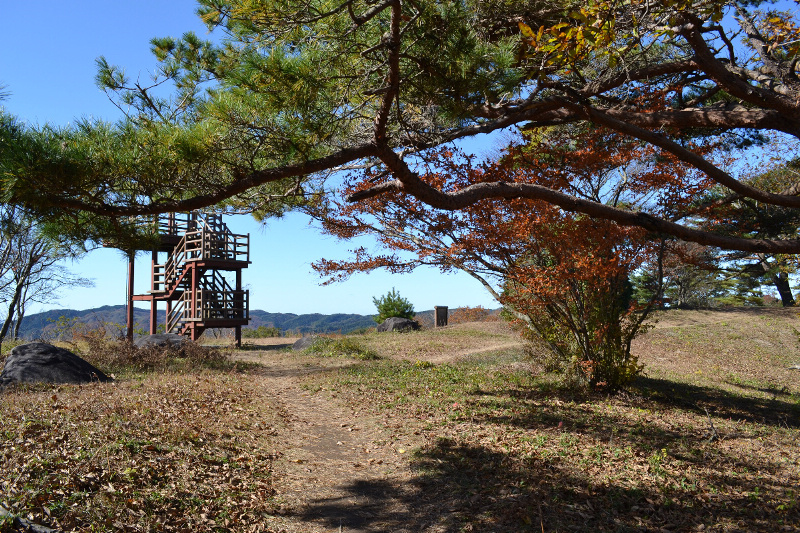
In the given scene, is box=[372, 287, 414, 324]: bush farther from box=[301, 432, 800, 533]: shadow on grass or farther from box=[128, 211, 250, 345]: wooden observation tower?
box=[301, 432, 800, 533]: shadow on grass

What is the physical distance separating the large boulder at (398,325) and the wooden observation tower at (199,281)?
5.81 meters

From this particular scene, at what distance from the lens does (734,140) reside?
10.1 meters

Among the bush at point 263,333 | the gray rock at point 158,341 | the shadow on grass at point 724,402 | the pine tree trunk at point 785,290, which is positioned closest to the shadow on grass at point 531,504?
the shadow on grass at point 724,402

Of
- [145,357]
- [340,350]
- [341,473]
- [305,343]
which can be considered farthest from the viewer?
[305,343]

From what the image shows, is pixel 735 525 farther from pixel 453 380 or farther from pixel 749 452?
pixel 453 380

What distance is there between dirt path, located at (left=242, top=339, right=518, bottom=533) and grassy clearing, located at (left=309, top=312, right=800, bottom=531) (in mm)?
182

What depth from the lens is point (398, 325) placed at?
2127cm

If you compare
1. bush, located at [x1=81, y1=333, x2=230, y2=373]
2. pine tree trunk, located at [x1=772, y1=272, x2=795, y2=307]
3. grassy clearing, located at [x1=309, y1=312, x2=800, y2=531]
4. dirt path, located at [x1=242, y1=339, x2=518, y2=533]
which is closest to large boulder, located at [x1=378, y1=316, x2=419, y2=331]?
bush, located at [x1=81, y1=333, x2=230, y2=373]

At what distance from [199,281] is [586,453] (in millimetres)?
16396

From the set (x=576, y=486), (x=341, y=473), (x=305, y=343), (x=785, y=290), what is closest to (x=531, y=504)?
(x=576, y=486)

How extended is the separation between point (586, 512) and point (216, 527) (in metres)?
3.16

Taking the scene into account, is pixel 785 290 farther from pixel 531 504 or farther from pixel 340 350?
pixel 531 504

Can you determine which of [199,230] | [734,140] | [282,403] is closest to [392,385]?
[282,403]

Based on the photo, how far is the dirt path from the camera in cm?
440
